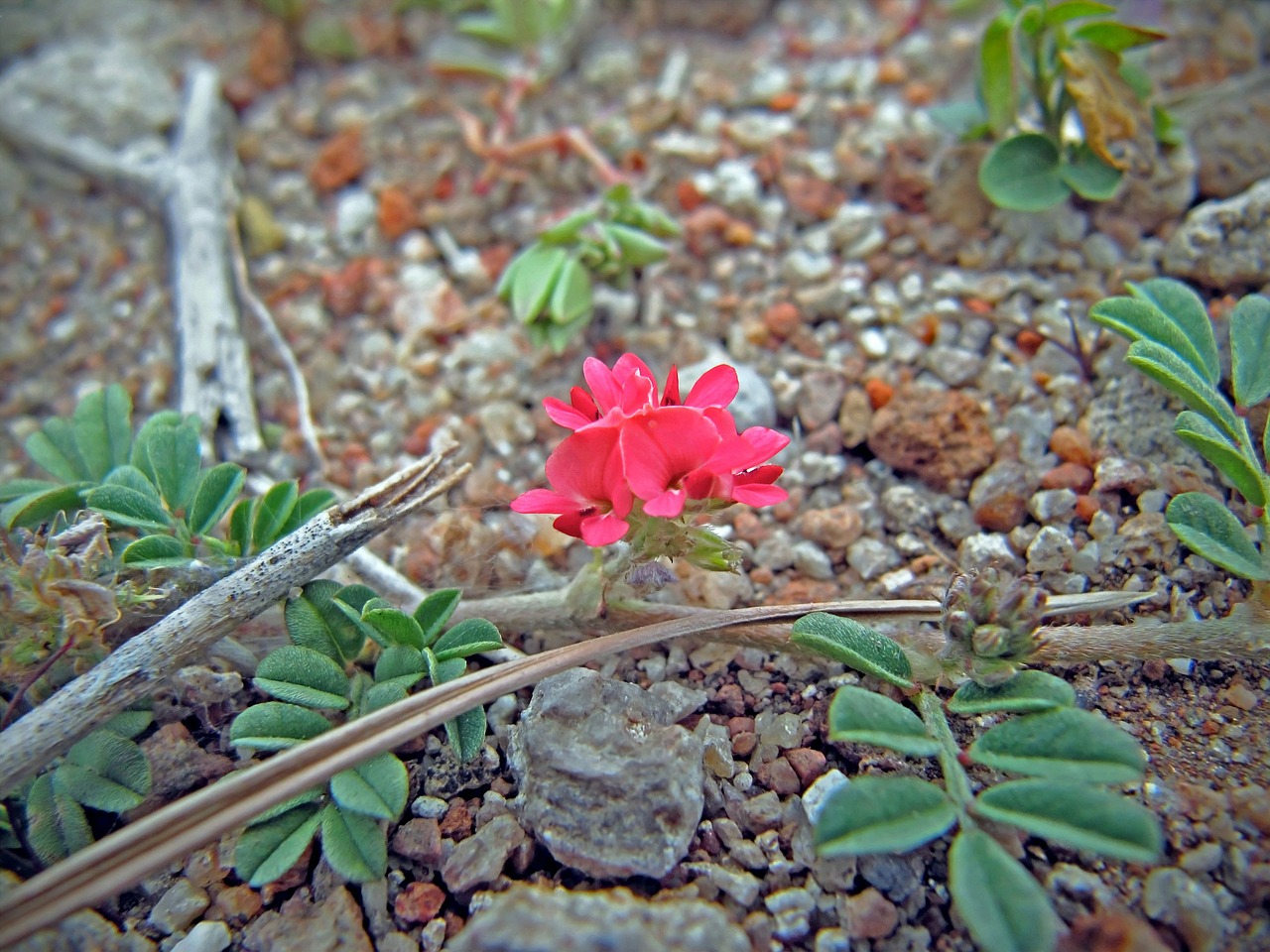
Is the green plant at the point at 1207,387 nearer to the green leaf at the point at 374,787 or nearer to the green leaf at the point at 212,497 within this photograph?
the green leaf at the point at 374,787

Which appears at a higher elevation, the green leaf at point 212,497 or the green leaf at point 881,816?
the green leaf at point 212,497

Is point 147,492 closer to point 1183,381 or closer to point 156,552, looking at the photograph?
point 156,552

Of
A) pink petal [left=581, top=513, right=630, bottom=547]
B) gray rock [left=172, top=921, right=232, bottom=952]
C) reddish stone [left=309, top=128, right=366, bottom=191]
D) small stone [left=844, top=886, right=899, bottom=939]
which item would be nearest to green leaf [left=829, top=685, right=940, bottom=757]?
small stone [left=844, top=886, right=899, bottom=939]

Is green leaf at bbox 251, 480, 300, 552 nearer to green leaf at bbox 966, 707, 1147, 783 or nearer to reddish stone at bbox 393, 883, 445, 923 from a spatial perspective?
reddish stone at bbox 393, 883, 445, 923

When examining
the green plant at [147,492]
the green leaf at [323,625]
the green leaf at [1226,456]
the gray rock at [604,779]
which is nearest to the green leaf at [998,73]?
the green leaf at [1226,456]

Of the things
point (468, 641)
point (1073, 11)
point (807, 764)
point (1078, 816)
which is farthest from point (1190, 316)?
point (468, 641)

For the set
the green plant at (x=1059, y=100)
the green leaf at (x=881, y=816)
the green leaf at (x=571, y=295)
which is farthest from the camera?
the green leaf at (x=571, y=295)

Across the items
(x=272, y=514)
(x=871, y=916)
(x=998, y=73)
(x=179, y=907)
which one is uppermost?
(x=998, y=73)
